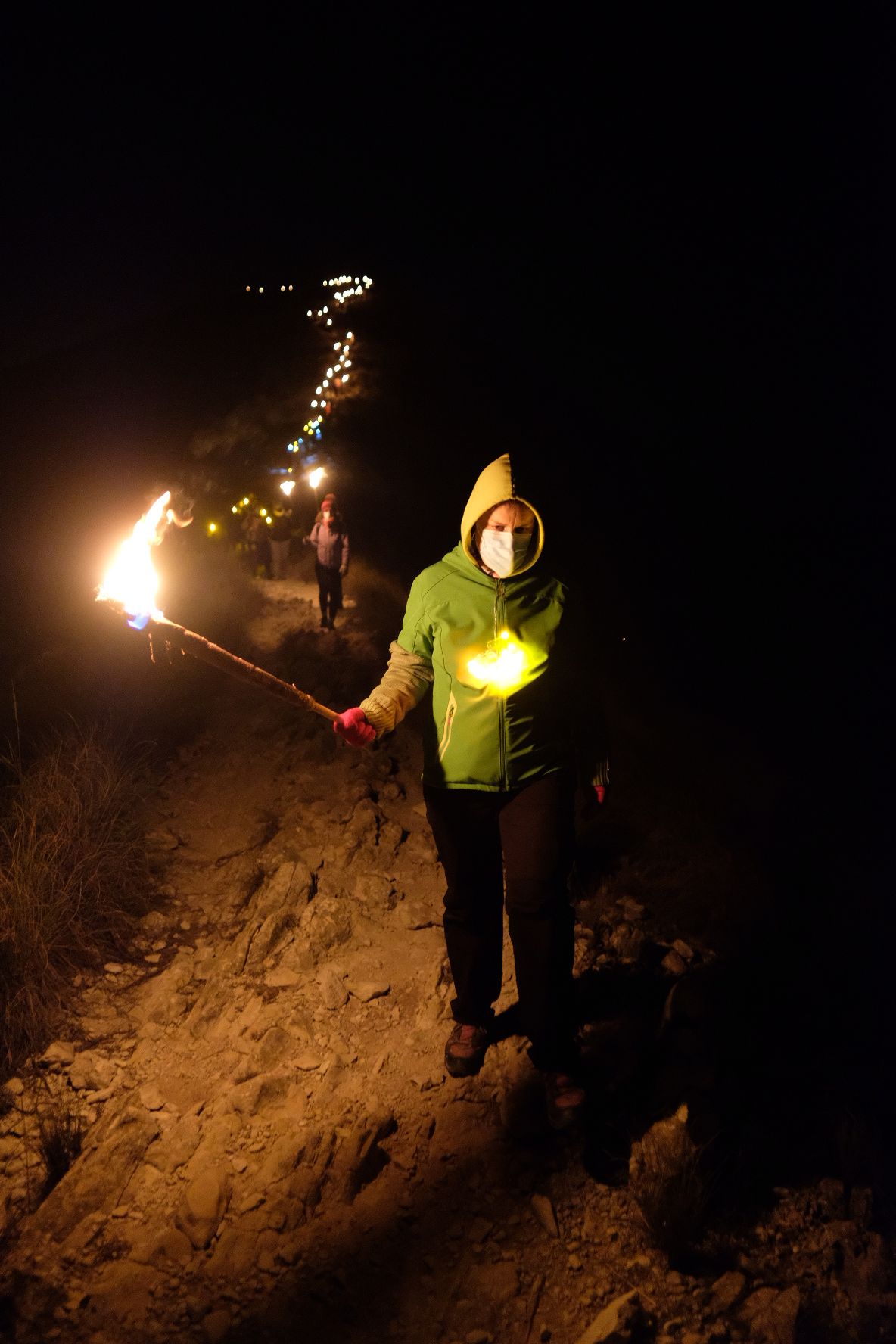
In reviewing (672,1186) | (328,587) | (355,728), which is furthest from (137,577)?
(328,587)

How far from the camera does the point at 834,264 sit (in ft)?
91.2

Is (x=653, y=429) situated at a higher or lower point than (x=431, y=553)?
higher

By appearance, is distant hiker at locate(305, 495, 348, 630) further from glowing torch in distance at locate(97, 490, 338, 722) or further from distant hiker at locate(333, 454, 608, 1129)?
distant hiker at locate(333, 454, 608, 1129)

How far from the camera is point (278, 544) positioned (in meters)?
16.8

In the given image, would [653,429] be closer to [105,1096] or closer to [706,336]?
[706,336]

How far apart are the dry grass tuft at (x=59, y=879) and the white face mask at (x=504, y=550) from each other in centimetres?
304

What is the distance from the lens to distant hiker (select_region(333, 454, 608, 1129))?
277 cm

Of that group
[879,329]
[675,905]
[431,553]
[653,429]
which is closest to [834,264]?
[879,329]

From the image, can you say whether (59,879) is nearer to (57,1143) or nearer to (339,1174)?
(57,1143)

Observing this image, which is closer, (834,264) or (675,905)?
(675,905)

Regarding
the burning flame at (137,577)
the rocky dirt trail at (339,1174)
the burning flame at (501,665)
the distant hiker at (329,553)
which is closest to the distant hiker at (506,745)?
the burning flame at (501,665)

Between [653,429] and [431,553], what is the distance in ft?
39.3

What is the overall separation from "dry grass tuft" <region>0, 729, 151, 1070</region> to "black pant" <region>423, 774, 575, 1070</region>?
219 centimetres

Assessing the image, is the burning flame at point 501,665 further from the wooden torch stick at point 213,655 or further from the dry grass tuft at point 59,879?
the dry grass tuft at point 59,879
